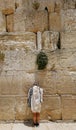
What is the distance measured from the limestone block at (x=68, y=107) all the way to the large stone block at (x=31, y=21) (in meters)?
3.45

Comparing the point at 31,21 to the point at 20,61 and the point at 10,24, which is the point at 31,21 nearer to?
the point at 10,24

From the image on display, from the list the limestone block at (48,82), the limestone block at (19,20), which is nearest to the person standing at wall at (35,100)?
the limestone block at (48,82)

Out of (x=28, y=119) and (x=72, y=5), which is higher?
(x=72, y=5)

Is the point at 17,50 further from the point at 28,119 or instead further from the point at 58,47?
the point at 28,119

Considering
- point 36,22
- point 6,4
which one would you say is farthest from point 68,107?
point 6,4

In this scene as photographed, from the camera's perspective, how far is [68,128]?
8.98m

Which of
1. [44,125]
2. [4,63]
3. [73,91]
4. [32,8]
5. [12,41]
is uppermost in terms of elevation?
[32,8]

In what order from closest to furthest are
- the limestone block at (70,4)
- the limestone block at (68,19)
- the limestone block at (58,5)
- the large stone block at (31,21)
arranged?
1. the limestone block at (68,19)
2. the large stone block at (31,21)
3. the limestone block at (70,4)
4. the limestone block at (58,5)

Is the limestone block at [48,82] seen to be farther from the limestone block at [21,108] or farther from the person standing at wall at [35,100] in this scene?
the limestone block at [21,108]

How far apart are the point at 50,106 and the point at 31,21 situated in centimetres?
399

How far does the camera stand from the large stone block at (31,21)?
11.6 meters

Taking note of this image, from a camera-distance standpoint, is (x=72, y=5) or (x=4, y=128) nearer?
(x=4, y=128)

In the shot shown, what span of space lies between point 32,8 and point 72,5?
6.08 ft

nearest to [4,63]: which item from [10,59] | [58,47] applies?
[10,59]
